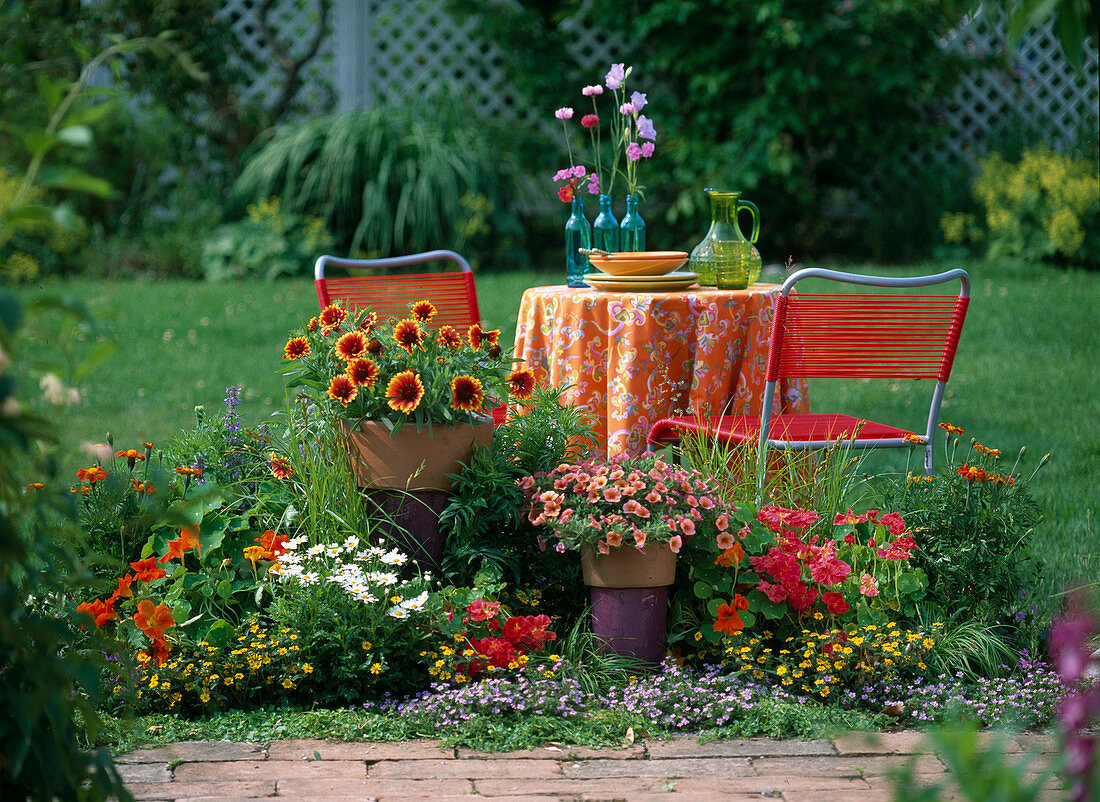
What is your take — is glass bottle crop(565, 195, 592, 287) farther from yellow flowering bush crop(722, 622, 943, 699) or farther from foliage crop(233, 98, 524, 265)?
foliage crop(233, 98, 524, 265)

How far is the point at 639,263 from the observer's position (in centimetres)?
350

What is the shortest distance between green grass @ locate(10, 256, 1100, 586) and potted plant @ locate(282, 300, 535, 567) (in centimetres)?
142

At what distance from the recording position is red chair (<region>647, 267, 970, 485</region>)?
3.20 metres

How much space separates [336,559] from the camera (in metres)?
2.63

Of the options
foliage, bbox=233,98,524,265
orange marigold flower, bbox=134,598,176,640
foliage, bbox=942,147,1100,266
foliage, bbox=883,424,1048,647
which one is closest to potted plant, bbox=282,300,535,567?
orange marigold flower, bbox=134,598,176,640

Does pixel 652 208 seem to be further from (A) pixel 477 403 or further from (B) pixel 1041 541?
(A) pixel 477 403

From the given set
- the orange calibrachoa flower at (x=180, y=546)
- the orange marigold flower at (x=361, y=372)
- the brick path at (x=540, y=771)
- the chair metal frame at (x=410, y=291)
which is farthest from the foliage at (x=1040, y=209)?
the orange calibrachoa flower at (x=180, y=546)

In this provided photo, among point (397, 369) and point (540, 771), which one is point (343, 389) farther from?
point (540, 771)

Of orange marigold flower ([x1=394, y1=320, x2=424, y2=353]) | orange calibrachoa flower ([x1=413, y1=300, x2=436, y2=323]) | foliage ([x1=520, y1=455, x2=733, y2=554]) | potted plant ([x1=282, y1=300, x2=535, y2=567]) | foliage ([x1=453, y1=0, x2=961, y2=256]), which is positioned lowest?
foliage ([x1=520, y1=455, x2=733, y2=554])

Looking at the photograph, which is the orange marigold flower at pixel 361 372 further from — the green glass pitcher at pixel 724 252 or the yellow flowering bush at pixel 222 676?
the green glass pitcher at pixel 724 252

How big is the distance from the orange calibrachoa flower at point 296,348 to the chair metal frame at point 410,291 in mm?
977

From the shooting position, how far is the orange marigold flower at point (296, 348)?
280cm

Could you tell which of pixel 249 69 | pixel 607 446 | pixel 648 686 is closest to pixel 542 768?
pixel 648 686

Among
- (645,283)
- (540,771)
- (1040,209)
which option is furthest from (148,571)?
(1040,209)
